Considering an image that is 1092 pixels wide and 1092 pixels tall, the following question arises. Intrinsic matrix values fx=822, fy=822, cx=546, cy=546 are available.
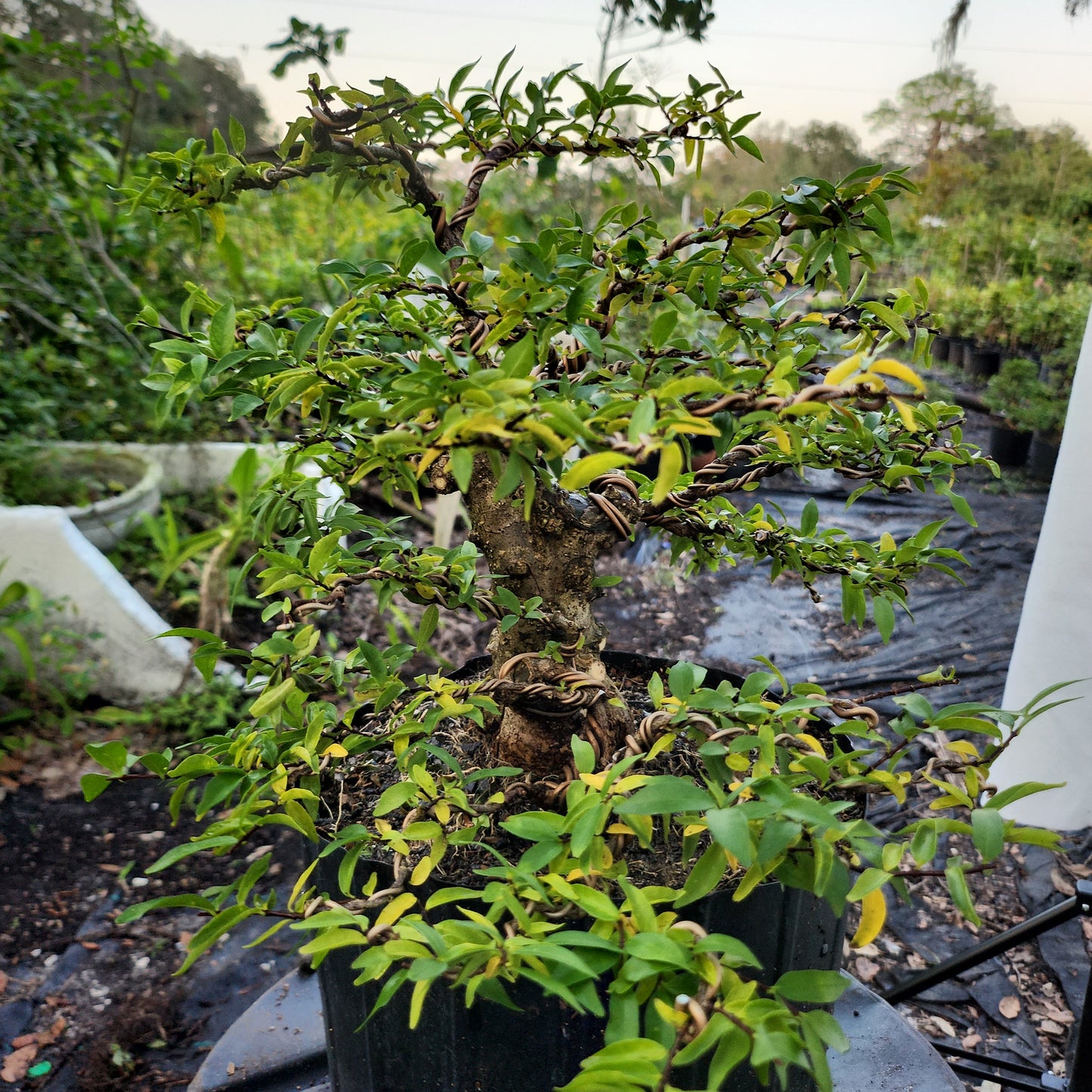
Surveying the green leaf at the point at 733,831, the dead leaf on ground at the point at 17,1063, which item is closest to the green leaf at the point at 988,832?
the green leaf at the point at 733,831

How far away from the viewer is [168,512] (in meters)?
2.29

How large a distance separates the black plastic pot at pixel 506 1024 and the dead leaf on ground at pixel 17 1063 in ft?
3.45

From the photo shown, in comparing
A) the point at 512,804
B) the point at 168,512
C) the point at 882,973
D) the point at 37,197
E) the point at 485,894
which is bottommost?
the point at 882,973

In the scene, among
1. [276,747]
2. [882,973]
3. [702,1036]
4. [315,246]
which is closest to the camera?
[702,1036]

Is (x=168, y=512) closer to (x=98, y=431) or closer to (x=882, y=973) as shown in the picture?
(x=98, y=431)

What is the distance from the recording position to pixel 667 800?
0.43m

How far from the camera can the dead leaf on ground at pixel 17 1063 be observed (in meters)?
1.34

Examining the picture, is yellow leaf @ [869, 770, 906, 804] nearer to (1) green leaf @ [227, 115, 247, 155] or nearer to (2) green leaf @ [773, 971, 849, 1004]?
(2) green leaf @ [773, 971, 849, 1004]

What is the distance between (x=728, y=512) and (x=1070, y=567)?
3.93ft

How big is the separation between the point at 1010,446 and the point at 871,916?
4546 mm

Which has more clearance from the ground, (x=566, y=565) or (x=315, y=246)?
(x=315, y=246)

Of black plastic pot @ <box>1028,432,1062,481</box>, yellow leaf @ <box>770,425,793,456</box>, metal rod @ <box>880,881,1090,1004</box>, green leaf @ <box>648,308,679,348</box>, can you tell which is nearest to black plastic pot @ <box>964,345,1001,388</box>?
black plastic pot @ <box>1028,432,1062,481</box>

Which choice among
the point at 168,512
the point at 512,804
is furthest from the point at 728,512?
the point at 168,512

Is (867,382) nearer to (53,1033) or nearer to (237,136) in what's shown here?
(237,136)
